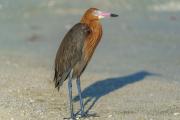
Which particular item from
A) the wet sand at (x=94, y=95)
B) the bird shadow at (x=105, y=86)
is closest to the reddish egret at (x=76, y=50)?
the wet sand at (x=94, y=95)

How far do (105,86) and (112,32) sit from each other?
761 cm

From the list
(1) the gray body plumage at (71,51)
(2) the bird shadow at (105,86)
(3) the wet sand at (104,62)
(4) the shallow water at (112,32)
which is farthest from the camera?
(4) the shallow water at (112,32)

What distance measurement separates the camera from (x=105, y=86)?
1510 cm

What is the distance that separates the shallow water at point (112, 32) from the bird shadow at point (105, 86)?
51 centimetres

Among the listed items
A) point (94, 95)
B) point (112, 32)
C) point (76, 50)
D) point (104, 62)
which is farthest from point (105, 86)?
point (112, 32)

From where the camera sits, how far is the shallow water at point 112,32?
1806 centimetres

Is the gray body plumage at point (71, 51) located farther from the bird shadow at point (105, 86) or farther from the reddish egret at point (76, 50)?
the bird shadow at point (105, 86)

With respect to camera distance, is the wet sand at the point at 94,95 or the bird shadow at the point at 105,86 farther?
the bird shadow at the point at 105,86

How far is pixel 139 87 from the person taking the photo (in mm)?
15047

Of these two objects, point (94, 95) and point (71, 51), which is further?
point (94, 95)

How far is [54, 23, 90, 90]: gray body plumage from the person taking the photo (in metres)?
12.1

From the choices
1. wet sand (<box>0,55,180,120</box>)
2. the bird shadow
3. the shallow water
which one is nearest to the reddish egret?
wet sand (<box>0,55,180,120</box>)

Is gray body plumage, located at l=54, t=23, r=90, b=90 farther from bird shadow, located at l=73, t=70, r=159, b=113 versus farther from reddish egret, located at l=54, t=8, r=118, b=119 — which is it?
bird shadow, located at l=73, t=70, r=159, b=113

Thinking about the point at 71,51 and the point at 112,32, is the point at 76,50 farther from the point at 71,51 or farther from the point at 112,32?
the point at 112,32
